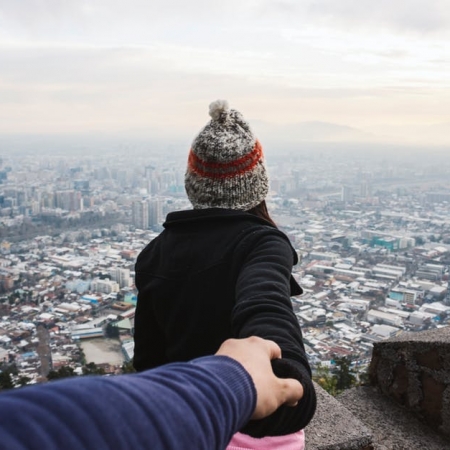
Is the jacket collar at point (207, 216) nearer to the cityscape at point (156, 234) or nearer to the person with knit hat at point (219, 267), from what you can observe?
the person with knit hat at point (219, 267)

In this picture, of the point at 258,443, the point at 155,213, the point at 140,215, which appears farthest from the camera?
the point at 140,215

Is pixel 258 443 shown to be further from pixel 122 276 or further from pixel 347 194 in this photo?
pixel 347 194

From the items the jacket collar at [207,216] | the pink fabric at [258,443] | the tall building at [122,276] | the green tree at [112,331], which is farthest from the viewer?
the tall building at [122,276]

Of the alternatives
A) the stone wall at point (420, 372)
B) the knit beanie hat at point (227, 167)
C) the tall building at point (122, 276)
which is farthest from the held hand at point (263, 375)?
the tall building at point (122, 276)

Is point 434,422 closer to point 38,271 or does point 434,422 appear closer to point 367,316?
point 367,316

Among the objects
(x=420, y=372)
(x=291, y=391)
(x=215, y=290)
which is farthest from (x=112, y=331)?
(x=291, y=391)

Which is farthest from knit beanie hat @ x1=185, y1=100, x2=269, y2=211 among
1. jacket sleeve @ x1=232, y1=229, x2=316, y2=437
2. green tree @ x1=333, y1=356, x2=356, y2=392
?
green tree @ x1=333, y1=356, x2=356, y2=392

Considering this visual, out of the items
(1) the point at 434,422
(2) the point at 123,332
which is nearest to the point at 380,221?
(2) the point at 123,332

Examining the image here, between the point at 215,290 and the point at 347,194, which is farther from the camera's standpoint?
the point at 347,194
